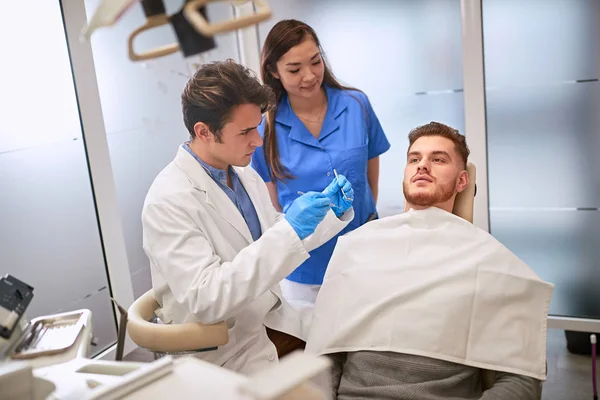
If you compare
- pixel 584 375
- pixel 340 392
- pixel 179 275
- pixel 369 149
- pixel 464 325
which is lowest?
pixel 584 375

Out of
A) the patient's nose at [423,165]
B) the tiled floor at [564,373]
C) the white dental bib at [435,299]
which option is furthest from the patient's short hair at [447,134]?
the tiled floor at [564,373]

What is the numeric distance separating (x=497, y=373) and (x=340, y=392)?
41cm

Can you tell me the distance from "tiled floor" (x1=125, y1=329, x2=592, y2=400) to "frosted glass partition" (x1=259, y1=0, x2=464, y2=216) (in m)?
1.02

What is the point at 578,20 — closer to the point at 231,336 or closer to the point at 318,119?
the point at 318,119

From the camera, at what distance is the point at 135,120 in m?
2.65

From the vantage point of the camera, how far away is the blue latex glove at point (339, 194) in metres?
1.61

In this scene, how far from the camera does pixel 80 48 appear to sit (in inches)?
87.8

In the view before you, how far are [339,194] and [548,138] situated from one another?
1462mm

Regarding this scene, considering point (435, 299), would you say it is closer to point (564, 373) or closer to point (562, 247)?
point (564, 373)

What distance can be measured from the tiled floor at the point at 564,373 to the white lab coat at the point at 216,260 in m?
0.62

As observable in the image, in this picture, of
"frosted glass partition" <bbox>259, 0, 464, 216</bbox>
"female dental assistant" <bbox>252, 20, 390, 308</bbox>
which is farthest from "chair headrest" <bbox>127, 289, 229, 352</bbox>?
"frosted glass partition" <bbox>259, 0, 464, 216</bbox>

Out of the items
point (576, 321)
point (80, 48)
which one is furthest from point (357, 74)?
point (576, 321)

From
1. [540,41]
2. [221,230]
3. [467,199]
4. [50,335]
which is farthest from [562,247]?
[50,335]

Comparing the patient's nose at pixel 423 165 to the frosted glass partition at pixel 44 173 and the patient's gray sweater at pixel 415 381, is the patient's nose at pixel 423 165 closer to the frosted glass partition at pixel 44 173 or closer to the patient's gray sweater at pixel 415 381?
the patient's gray sweater at pixel 415 381
